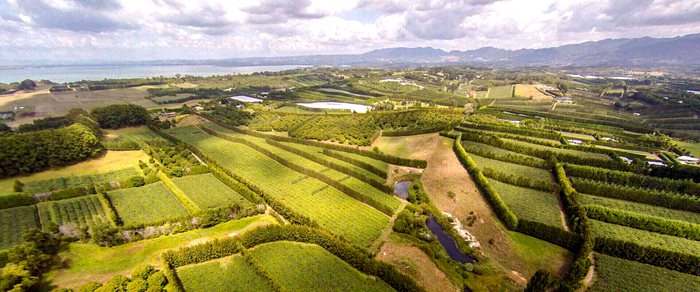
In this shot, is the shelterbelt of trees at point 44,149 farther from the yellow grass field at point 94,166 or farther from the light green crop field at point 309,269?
the light green crop field at point 309,269

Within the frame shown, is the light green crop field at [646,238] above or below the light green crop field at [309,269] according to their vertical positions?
above

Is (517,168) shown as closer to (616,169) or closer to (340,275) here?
(616,169)

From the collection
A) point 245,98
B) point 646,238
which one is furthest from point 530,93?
point 245,98

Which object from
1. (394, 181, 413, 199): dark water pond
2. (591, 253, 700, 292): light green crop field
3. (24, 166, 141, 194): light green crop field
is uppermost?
(24, 166, 141, 194): light green crop field

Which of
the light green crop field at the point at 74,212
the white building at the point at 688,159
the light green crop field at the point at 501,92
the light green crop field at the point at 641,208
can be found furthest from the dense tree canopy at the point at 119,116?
the light green crop field at the point at 501,92

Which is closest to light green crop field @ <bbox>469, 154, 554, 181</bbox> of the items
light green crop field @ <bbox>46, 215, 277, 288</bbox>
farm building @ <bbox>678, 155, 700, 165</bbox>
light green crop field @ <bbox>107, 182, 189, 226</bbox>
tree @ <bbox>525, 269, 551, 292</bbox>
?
tree @ <bbox>525, 269, 551, 292</bbox>

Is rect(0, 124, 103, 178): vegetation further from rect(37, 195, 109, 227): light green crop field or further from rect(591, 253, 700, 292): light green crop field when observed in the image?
rect(591, 253, 700, 292): light green crop field
